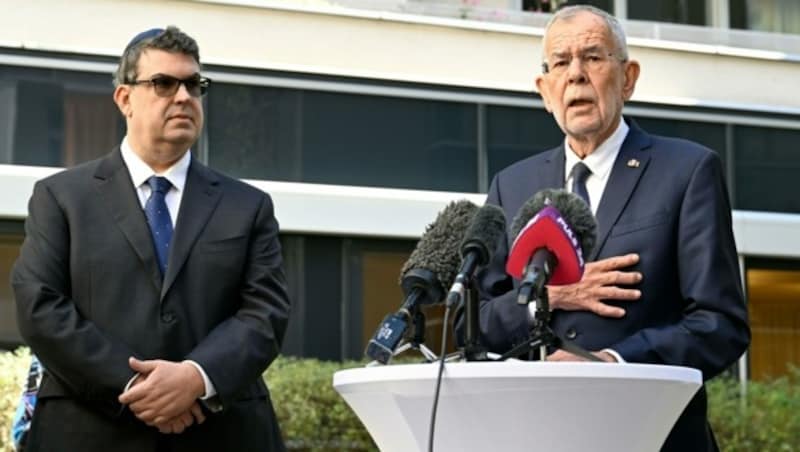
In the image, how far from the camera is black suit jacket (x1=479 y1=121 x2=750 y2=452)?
12.8ft

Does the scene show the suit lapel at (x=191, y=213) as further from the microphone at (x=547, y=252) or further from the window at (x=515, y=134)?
the window at (x=515, y=134)

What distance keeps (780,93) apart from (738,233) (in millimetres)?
1661

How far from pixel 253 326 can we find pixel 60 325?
595 mm

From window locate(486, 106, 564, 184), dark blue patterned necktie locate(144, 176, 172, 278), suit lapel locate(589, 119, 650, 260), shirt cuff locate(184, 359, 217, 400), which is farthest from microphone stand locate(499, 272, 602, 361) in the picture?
window locate(486, 106, 564, 184)

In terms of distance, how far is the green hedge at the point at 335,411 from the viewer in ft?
39.8

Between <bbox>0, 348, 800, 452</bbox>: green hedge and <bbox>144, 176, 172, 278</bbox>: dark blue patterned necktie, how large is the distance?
6.62 meters

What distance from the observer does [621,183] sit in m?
4.23

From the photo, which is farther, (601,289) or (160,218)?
(160,218)

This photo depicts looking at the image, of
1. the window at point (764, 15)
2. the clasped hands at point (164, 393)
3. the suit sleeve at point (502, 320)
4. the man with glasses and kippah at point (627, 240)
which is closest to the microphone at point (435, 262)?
the suit sleeve at point (502, 320)

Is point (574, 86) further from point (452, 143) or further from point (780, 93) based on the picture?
point (780, 93)

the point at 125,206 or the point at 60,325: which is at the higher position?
the point at 125,206

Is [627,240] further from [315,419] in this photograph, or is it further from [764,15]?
[764,15]

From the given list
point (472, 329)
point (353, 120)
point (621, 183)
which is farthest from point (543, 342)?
point (353, 120)

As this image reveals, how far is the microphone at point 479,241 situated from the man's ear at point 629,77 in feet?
3.44
